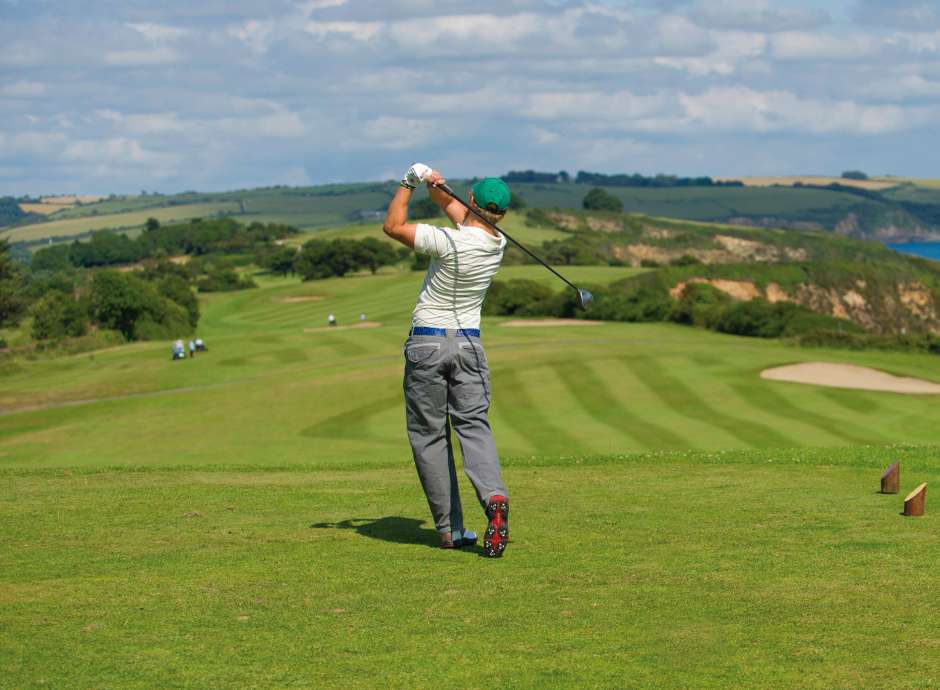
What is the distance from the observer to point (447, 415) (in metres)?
10.3

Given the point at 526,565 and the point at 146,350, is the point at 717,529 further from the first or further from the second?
the point at 146,350

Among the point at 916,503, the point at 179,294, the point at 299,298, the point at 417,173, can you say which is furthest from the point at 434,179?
the point at 299,298

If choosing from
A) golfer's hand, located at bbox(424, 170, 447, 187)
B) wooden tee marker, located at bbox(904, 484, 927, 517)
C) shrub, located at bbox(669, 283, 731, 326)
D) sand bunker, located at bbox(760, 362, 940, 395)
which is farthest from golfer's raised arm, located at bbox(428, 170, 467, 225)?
shrub, located at bbox(669, 283, 731, 326)

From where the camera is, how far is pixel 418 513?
39.4 feet

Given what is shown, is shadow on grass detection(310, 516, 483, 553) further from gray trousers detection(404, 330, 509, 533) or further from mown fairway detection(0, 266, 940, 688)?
gray trousers detection(404, 330, 509, 533)

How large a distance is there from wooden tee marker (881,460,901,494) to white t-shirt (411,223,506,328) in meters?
4.96

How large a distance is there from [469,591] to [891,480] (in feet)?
19.9

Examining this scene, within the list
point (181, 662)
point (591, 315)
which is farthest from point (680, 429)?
point (591, 315)

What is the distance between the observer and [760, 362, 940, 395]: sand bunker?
51.0m

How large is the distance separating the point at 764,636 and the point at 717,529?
11.4ft

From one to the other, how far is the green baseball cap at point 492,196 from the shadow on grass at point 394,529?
110 inches

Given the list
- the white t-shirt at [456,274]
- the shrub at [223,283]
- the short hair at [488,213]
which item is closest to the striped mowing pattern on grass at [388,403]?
the white t-shirt at [456,274]

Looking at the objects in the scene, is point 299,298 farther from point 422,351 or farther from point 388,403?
point 422,351

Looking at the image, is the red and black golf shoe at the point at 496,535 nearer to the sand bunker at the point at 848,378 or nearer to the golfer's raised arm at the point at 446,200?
the golfer's raised arm at the point at 446,200
